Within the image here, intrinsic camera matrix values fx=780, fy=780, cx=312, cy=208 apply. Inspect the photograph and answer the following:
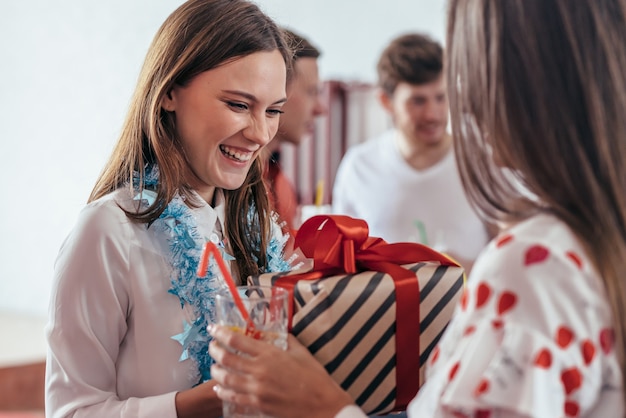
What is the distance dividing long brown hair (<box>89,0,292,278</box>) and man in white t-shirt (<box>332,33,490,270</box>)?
1476 millimetres

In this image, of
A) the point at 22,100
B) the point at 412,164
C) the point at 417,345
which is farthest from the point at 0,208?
the point at 417,345

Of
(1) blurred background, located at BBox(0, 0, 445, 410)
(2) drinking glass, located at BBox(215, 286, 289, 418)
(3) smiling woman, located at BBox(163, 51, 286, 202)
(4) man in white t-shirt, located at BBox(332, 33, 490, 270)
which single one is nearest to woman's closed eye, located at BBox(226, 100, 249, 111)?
(3) smiling woman, located at BBox(163, 51, 286, 202)

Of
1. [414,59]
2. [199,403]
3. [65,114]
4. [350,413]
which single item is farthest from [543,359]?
[65,114]

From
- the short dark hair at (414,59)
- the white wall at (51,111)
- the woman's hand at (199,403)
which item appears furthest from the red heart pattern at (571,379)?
the white wall at (51,111)

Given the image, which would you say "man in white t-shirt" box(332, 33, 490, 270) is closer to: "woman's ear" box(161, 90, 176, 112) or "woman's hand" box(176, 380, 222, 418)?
"woman's ear" box(161, 90, 176, 112)

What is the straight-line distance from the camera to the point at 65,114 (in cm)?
365

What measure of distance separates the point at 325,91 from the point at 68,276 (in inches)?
120

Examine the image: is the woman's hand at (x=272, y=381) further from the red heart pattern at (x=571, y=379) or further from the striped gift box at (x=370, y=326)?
the red heart pattern at (x=571, y=379)

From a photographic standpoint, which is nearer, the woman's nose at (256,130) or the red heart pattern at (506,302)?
the red heart pattern at (506,302)

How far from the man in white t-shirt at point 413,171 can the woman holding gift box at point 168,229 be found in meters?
1.42

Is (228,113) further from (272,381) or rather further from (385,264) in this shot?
(272,381)

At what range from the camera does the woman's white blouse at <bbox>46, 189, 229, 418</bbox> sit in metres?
1.13

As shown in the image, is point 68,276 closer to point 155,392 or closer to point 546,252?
point 155,392

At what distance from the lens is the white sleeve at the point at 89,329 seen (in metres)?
1.12
